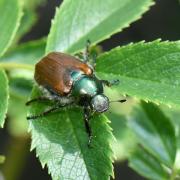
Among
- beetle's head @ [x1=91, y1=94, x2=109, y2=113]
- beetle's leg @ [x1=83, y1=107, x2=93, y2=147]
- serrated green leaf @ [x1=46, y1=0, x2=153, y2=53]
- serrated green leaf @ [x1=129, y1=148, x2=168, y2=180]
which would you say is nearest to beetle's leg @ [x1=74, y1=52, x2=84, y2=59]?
serrated green leaf @ [x1=46, y1=0, x2=153, y2=53]

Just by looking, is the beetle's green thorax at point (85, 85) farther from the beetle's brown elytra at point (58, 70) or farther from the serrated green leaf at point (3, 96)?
the serrated green leaf at point (3, 96)

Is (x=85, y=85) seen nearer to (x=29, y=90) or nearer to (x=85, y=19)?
(x=85, y=19)

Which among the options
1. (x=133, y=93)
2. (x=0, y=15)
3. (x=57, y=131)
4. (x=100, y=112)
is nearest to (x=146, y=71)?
(x=133, y=93)

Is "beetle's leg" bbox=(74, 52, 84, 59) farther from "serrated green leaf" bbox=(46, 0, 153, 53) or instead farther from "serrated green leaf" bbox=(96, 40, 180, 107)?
"serrated green leaf" bbox=(96, 40, 180, 107)

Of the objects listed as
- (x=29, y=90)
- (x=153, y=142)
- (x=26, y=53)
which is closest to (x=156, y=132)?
(x=153, y=142)

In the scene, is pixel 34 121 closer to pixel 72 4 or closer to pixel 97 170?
pixel 97 170
